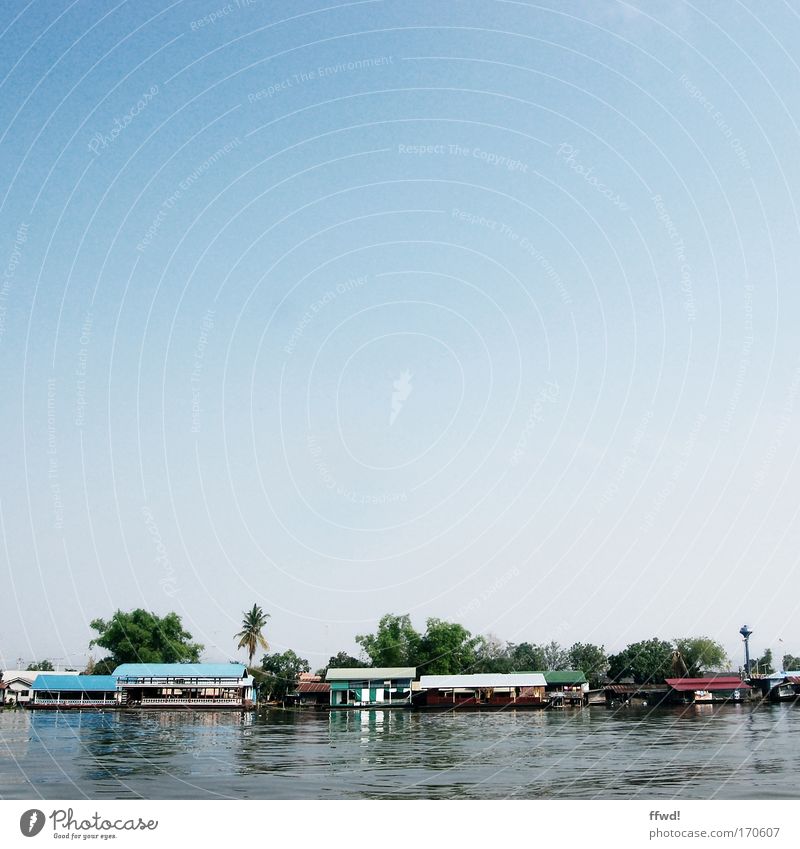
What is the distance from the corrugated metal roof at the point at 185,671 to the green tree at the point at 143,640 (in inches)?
297

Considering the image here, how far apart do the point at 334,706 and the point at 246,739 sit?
1966cm

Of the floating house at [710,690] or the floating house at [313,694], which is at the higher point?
the floating house at [313,694]

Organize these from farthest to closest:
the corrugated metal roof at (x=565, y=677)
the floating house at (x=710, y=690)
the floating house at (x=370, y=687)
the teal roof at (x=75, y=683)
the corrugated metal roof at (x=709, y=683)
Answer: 1. the corrugated metal roof at (x=565, y=677)
2. the floating house at (x=710, y=690)
3. the corrugated metal roof at (x=709, y=683)
4. the teal roof at (x=75, y=683)
5. the floating house at (x=370, y=687)

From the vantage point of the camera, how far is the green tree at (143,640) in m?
70.2

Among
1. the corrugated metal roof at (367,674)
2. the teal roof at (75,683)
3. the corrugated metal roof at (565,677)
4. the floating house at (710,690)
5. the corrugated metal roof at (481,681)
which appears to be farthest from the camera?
the corrugated metal roof at (565,677)

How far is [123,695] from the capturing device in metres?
57.4

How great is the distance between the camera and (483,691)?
5638cm

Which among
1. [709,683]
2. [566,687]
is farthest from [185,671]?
[709,683]
